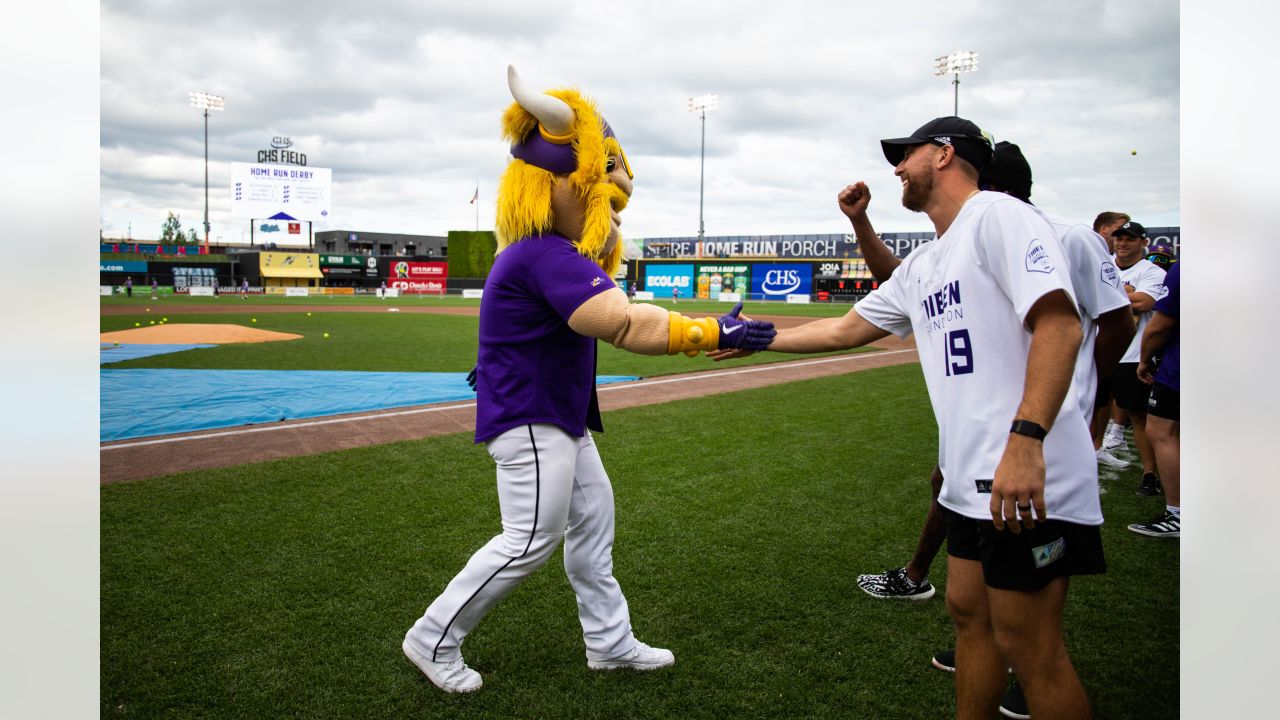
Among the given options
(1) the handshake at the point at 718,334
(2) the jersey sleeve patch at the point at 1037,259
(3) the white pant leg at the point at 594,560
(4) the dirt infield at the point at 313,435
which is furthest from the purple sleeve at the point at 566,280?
(4) the dirt infield at the point at 313,435

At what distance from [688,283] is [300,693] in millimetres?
54288

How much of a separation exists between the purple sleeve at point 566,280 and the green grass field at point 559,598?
1620mm

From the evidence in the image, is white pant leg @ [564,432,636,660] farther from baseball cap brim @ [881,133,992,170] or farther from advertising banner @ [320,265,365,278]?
advertising banner @ [320,265,365,278]

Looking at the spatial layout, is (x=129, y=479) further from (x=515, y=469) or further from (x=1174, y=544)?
(x=1174, y=544)

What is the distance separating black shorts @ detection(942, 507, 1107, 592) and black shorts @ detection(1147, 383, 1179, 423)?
3977 mm

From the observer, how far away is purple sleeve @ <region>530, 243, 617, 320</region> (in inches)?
109

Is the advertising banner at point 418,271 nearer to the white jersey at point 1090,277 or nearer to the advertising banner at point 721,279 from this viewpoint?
the advertising banner at point 721,279

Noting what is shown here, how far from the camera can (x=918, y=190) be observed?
2605 millimetres

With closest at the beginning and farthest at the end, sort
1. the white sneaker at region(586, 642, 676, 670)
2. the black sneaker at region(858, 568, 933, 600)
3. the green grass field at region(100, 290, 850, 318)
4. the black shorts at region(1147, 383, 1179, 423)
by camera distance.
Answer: the white sneaker at region(586, 642, 676, 670) < the black sneaker at region(858, 568, 933, 600) < the black shorts at region(1147, 383, 1179, 423) < the green grass field at region(100, 290, 850, 318)

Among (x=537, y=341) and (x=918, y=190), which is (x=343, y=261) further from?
(x=918, y=190)

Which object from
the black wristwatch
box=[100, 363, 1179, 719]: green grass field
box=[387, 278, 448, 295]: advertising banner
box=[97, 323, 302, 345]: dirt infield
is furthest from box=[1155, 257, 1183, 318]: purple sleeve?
box=[387, 278, 448, 295]: advertising banner

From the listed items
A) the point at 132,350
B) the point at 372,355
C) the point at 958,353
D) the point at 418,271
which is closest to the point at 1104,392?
the point at 958,353

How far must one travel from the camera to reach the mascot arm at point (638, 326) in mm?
2742

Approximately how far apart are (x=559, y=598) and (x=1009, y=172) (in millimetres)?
2945
